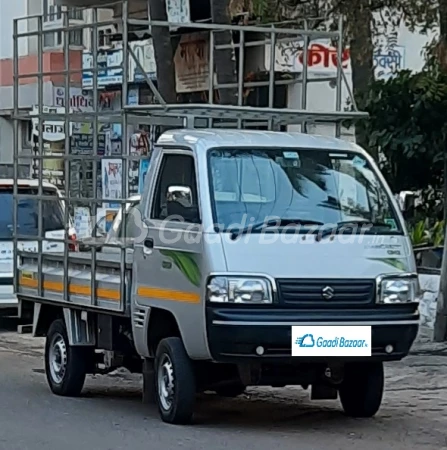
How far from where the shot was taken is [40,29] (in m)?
12.1

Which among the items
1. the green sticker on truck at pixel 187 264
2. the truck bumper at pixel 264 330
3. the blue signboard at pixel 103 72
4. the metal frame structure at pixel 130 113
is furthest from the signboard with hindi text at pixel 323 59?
the truck bumper at pixel 264 330

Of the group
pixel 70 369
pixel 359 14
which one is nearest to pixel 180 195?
pixel 70 369

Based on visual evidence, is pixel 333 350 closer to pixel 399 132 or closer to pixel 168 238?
pixel 168 238

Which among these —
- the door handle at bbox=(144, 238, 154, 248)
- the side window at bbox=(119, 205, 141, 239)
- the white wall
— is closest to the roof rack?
the side window at bbox=(119, 205, 141, 239)

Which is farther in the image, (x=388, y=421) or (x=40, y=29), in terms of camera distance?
(x=40, y=29)

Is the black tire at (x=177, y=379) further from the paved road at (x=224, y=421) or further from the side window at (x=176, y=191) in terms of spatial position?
the side window at (x=176, y=191)

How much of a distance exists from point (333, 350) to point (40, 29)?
468cm

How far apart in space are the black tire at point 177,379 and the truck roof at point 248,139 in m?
1.57

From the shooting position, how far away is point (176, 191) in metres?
10.1

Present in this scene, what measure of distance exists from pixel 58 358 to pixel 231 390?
2049 mm

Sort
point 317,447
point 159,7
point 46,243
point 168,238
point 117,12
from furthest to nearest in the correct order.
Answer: point 117,12
point 159,7
point 46,243
point 168,238
point 317,447

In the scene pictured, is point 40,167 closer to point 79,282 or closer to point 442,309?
point 79,282

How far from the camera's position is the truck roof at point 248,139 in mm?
10086

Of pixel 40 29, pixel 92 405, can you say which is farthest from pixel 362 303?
pixel 40 29
